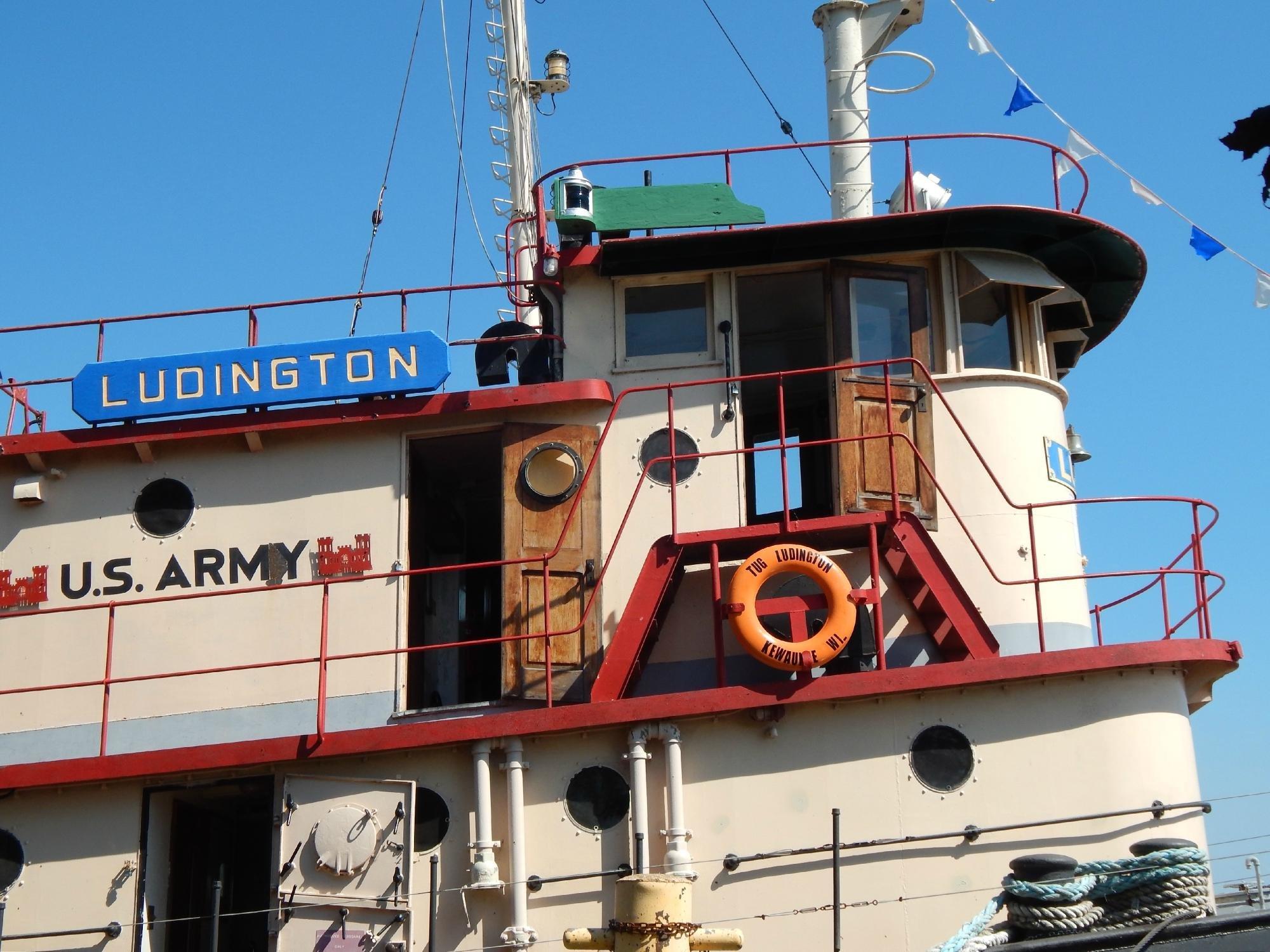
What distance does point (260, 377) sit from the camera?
Answer: 13586mm

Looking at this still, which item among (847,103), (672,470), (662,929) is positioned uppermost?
(847,103)

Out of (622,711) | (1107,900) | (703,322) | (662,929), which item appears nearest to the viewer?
(662,929)

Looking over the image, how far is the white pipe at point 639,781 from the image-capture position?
11.4 meters

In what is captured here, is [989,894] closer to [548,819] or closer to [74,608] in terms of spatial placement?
[548,819]

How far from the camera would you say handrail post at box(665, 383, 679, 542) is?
12195 mm

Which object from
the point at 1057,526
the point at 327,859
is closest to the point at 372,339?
the point at 327,859

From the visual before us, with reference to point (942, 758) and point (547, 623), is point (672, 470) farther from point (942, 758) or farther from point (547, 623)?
point (942, 758)

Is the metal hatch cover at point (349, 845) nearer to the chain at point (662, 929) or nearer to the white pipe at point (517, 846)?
the white pipe at point (517, 846)

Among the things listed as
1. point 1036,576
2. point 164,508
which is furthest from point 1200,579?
point 164,508

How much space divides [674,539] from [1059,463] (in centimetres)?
343

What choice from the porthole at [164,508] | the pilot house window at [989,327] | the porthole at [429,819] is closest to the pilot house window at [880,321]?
the pilot house window at [989,327]

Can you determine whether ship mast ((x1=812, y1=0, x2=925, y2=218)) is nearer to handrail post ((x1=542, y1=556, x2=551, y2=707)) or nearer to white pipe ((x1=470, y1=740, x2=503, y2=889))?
handrail post ((x1=542, y1=556, x2=551, y2=707))

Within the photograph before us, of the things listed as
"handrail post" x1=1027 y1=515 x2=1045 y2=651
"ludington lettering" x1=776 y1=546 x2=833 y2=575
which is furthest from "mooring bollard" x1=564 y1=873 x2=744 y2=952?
"handrail post" x1=1027 y1=515 x2=1045 y2=651

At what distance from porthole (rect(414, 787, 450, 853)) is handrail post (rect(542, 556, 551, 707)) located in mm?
1031
